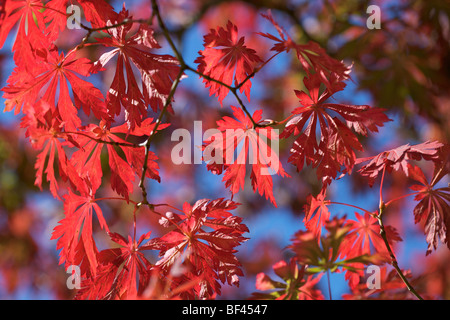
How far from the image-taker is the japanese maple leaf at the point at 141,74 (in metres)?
1.00

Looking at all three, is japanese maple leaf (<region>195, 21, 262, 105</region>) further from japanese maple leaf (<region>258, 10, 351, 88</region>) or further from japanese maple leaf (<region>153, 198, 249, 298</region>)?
japanese maple leaf (<region>153, 198, 249, 298</region>)

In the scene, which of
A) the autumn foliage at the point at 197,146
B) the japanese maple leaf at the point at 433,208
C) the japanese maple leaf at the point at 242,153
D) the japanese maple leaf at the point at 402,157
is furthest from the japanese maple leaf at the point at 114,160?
the japanese maple leaf at the point at 433,208

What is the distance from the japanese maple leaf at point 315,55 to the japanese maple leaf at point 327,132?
1.8 inches

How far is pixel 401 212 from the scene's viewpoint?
5383 mm

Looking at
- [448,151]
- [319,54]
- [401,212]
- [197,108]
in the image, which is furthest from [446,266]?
[319,54]

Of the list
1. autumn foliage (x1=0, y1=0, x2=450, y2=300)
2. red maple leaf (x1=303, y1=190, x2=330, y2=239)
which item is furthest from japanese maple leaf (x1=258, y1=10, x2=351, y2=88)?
red maple leaf (x1=303, y1=190, x2=330, y2=239)

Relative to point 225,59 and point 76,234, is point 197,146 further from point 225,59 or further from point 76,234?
point 76,234

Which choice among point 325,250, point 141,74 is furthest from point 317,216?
point 141,74

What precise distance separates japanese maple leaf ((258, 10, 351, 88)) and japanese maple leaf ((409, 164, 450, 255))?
1.13 feet

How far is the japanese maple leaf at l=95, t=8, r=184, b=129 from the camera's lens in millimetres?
1005

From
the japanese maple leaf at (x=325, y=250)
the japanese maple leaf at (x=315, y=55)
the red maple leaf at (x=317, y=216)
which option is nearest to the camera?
the japanese maple leaf at (x=315, y=55)

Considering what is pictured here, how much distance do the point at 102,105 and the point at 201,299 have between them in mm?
505

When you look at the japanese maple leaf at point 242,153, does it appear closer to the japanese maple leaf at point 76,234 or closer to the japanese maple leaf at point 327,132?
the japanese maple leaf at point 327,132
